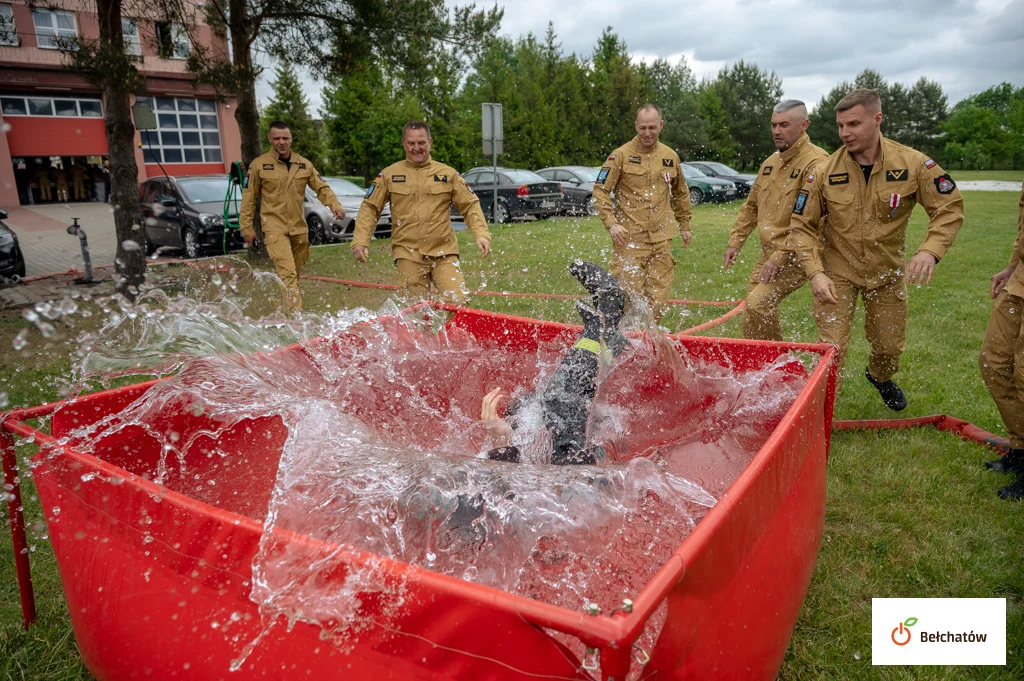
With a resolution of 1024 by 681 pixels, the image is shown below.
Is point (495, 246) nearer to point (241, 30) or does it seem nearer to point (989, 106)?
point (241, 30)

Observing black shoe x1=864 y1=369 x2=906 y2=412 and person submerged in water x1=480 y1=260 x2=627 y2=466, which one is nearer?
person submerged in water x1=480 y1=260 x2=627 y2=466

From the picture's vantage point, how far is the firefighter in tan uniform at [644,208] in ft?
19.1

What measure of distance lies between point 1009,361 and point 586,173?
51.7 feet

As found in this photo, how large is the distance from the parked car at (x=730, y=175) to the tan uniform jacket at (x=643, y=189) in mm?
16645

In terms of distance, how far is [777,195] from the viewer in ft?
16.1

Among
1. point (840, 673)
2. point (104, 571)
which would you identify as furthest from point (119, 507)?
point (840, 673)

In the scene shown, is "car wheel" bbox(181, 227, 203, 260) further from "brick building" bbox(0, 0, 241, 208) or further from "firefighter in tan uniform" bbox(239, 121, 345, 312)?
"brick building" bbox(0, 0, 241, 208)

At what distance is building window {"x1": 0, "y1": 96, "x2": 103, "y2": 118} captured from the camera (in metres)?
26.1

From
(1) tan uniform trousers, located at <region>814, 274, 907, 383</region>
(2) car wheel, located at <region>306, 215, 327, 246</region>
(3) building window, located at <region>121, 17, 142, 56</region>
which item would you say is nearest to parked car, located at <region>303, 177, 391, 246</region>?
(2) car wheel, located at <region>306, 215, 327, 246</region>

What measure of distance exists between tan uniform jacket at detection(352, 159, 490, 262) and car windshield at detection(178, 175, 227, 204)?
24.2 feet

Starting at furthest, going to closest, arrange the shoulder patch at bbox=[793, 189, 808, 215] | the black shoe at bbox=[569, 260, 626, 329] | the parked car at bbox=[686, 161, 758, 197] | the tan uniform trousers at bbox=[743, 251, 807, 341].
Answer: the parked car at bbox=[686, 161, 758, 197], the tan uniform trousers at bbox=[743, 251, 807, 341], the shoulder patch at bbox=[793, 189, 808, 215], the black shoe at bbox=[569, 260, 626, 329]

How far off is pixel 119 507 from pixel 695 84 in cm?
6274

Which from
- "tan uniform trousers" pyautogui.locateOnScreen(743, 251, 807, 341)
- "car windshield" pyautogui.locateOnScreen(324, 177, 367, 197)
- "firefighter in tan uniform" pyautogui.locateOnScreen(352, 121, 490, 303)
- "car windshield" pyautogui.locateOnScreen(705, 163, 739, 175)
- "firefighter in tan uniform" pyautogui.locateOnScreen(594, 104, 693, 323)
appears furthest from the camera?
"car windshield" pyautogui.locateOnScreen(705, 163, 739, 175)

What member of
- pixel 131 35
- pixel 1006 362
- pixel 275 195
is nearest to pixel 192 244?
pixel 131 35
